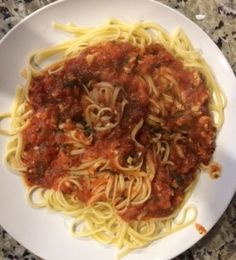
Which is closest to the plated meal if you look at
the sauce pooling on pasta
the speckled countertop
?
the sauce pooling on pasta

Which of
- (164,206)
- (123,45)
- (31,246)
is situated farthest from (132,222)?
(123,45)

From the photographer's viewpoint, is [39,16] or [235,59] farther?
[235,59]

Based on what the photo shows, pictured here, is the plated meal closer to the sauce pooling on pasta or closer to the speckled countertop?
the sauce pooling on pasta

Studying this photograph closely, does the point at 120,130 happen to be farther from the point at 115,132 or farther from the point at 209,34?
the point at 209,34

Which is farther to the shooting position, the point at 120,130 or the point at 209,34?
the point at 209,34

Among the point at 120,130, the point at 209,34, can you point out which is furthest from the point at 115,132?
the point at 209,34

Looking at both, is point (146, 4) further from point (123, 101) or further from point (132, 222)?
point (132, 222)

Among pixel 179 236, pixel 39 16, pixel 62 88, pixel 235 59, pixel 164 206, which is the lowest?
pixel 179 236
